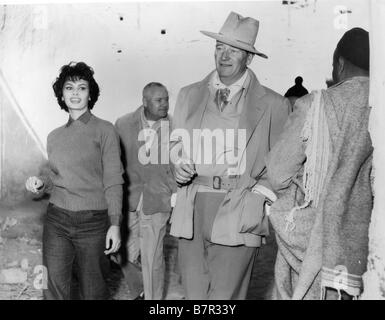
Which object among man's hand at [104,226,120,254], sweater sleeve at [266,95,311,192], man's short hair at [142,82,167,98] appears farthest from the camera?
man's short hair at [142,82,167,98]

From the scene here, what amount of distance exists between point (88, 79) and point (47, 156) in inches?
21.4

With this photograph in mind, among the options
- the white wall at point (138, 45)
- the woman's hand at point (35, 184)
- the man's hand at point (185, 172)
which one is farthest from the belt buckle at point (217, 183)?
the woman's hand at point (35, 184)

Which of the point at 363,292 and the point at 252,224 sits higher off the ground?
the point at 252,224

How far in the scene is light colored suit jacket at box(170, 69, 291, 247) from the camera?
3.74 m

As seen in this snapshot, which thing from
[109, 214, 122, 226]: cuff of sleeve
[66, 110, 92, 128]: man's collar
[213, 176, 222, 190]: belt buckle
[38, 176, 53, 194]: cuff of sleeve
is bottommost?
[109, 214, 122, 226]: cuff of sleeve

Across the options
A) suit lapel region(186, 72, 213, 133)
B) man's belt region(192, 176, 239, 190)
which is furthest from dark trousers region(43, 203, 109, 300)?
suit lapel region(186, 72, 213, 133)

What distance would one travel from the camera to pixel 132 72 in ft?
13.8

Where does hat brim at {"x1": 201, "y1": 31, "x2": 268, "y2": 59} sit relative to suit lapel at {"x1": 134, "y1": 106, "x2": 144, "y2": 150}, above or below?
above

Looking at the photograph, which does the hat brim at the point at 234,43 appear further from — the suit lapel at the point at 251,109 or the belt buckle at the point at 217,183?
the belt buckle at the point at 217,183

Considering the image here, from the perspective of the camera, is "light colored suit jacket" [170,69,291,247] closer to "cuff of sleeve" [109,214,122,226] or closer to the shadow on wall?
"cuff of sleeve" [109,214,122,226]

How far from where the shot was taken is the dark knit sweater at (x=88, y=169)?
3.84 metres

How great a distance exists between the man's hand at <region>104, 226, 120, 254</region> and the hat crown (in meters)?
1.25
